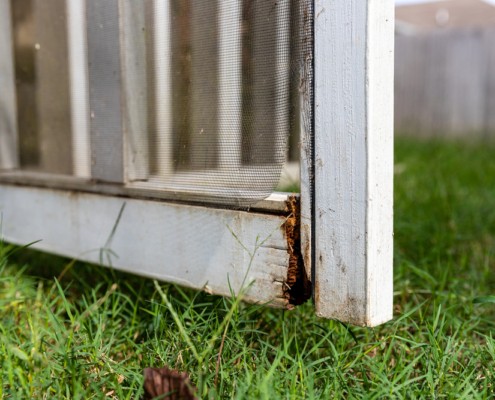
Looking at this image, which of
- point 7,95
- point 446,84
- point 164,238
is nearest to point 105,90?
point 164,238

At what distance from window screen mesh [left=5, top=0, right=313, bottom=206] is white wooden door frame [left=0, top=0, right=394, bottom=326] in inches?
1.7

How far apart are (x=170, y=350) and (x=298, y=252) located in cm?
34

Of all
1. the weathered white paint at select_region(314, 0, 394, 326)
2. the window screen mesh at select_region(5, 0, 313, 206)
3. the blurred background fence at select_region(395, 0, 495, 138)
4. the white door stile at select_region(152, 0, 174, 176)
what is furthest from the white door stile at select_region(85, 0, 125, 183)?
the blurred background fence at select_region(395, 0, 495, 138)

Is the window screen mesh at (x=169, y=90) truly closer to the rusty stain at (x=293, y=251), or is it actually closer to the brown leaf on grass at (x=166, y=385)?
the rusty stain at (x=293, y=251)

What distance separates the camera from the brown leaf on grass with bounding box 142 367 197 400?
3.24ft

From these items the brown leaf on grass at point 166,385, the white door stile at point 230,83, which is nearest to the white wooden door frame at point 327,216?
the white door stile at point 230,83

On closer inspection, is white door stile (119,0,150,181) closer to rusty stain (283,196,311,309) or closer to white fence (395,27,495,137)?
rusty stain (283,196,311,309)

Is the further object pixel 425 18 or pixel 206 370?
pixel 425 18

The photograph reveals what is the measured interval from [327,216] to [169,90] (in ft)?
1.88

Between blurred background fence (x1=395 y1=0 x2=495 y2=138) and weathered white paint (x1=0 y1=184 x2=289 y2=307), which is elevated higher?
blurred background fence (x1=395 y1=0 x2=495 y2=138)

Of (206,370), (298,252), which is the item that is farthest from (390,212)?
(206,370)

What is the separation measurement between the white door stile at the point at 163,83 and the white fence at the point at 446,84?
8330 millimetres

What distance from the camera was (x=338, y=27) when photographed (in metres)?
1.17

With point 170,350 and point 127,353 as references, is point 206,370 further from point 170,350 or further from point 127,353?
point 127,353
